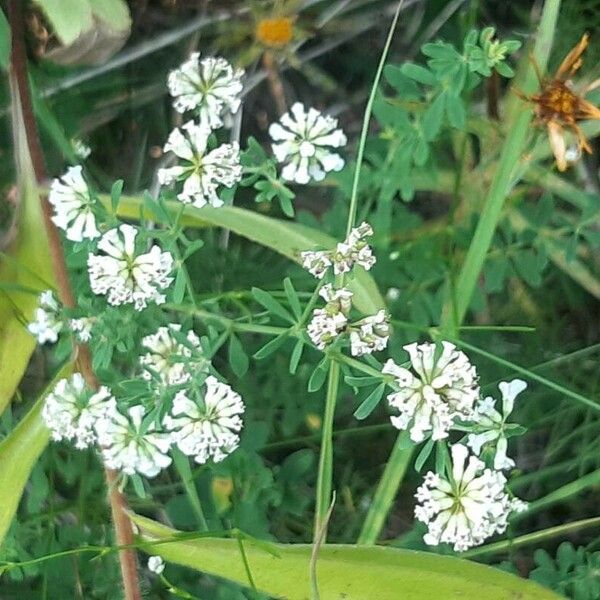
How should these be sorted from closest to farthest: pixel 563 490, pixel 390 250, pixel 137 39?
1. pixel 563 490
2. pixel 390 250
3. pixel 137 39

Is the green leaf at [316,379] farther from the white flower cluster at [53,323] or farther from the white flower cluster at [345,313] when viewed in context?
the white flower cluster at [53,323]

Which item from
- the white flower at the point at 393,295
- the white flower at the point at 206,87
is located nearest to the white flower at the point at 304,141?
the white flower at the point at 206,87

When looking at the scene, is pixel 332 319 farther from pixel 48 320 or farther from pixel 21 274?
pixel 21 274

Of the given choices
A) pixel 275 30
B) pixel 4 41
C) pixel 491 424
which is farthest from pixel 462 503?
pixel 275 30

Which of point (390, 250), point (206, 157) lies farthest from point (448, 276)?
point (206, 157)

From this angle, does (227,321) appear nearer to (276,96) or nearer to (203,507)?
(203,507)

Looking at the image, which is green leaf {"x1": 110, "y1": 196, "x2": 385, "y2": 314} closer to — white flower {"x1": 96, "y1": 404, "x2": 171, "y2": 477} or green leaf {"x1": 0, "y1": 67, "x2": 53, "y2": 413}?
green leaf {"x1": 0, "y1": 67, "x2": 53, "y2": 413}
